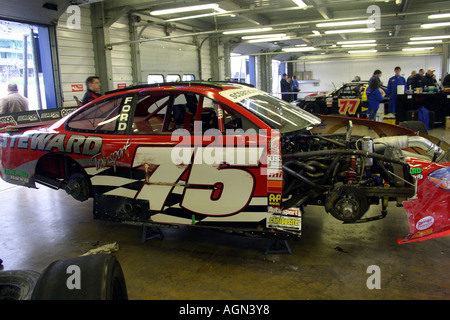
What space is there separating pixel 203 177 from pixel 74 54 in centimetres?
765

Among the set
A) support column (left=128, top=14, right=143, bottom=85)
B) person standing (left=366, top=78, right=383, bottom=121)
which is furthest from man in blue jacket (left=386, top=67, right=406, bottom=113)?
support column (left=128, top=14, right=143, bottom=85)

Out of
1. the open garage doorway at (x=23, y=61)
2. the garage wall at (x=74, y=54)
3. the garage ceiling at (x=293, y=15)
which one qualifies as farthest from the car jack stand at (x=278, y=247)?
the open garage doorway at (x=23, y=61)

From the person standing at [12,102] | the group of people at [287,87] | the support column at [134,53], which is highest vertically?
the support column at [134,53]

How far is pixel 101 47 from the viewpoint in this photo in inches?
388

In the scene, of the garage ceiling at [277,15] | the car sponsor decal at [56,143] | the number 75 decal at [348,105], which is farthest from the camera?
the number 75 decal at [348,105]

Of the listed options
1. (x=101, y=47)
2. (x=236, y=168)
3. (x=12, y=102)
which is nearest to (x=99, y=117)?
(x=236, y=168)

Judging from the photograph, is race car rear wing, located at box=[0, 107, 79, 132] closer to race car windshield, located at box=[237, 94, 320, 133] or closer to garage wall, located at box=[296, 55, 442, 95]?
race car windshield, located at box=[237, 94, 320, 133]

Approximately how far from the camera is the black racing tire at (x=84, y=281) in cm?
178

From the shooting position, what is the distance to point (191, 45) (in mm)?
14516

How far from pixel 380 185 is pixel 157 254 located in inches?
88.8

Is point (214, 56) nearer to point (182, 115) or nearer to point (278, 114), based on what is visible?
point (182, 115)

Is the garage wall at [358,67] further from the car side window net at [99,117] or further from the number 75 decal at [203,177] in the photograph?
the number 75 decal at [203,177]

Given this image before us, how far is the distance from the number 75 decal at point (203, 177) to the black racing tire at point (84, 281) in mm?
1402
